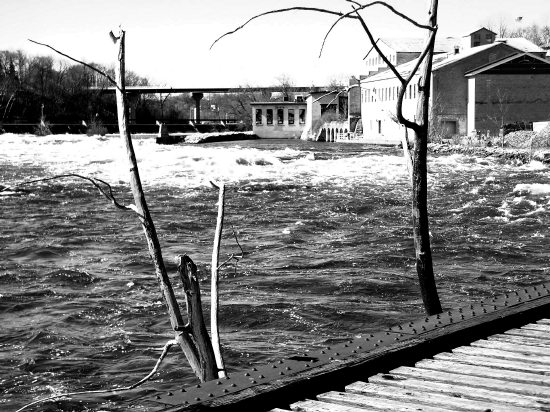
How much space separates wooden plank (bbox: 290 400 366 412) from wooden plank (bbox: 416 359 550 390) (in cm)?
93

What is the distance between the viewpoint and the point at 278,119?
3634 inches

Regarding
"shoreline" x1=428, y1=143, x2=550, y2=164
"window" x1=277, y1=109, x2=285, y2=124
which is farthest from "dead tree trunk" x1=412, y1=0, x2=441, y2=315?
"window" x1=277, y1=109, x2=285, y2=124

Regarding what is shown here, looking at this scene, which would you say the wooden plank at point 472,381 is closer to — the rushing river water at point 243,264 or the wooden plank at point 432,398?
the wooden plank at point 432,398

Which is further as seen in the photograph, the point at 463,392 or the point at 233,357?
the point at 233,357

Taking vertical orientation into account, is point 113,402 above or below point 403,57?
below

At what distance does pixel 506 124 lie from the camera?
5122 centimetres

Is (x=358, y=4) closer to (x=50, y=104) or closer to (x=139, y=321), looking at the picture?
(x=139, y=321)

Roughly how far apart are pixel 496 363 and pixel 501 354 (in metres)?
0.26

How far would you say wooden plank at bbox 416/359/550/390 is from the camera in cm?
457

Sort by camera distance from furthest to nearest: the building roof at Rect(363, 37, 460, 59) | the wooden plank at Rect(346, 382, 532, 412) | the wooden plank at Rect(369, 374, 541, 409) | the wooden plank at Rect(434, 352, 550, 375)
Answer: the building roof at Rect(363, 37, 460, 59)
the wooden plank at Rect(434, 352, 550, 375)
the wooden plank at Rect(369, 374, 541, 409)
the wooden plank at Rect(346, 382, 532, 412)

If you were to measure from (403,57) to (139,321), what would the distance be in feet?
203

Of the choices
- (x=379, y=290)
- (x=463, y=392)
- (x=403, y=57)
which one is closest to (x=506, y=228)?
(x=379, y=290)

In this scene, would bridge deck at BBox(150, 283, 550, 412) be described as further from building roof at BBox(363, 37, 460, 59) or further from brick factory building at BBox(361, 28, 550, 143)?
building roof at BBox(363, 37, 460, 59)

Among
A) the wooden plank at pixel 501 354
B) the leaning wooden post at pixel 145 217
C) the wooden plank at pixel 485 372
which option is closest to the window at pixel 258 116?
the wooden plank at pixel 501 354
